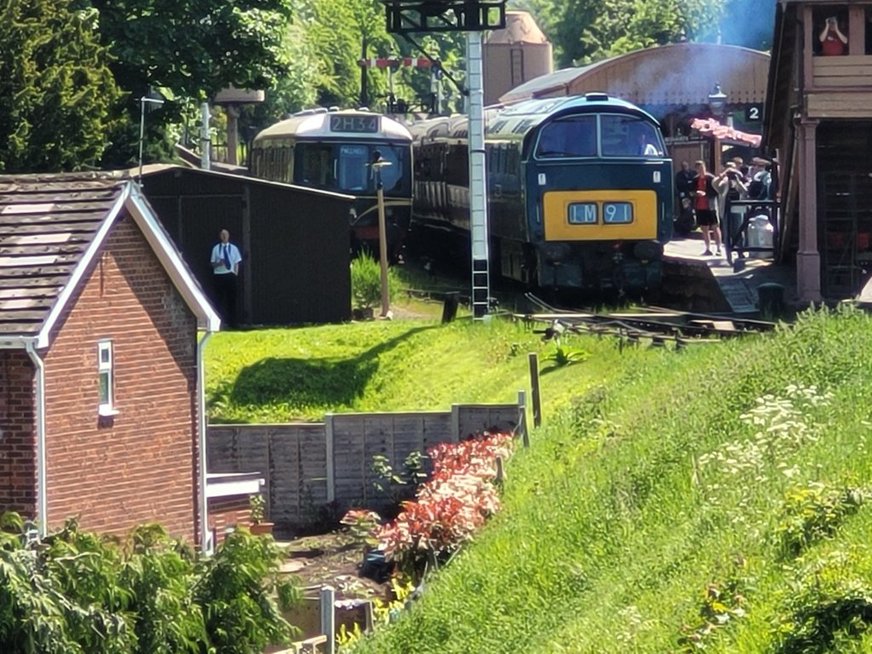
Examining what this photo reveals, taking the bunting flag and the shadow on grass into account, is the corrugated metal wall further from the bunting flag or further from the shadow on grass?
the bunting flag

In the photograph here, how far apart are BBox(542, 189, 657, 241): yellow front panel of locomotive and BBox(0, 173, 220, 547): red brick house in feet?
30.1

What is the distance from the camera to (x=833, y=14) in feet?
98.3

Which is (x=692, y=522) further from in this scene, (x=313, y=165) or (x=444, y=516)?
(x=313, y=165)

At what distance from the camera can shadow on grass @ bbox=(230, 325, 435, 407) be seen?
93.9ft

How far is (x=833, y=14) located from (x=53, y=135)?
12639 mm

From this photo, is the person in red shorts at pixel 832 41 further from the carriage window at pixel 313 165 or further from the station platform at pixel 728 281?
the carriage window at pixel 313 165

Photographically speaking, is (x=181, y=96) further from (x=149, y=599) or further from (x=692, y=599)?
(x=692, y=599)

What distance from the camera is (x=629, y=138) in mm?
32188

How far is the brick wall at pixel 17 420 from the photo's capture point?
68.5 feet

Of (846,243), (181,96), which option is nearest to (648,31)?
(181,96)

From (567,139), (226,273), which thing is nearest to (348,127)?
(226,273)

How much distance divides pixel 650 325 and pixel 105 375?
779cm

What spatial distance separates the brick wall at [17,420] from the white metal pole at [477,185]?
32.7ft

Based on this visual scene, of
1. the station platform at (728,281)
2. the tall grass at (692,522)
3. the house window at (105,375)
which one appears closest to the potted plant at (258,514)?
the house window at (105,375)
